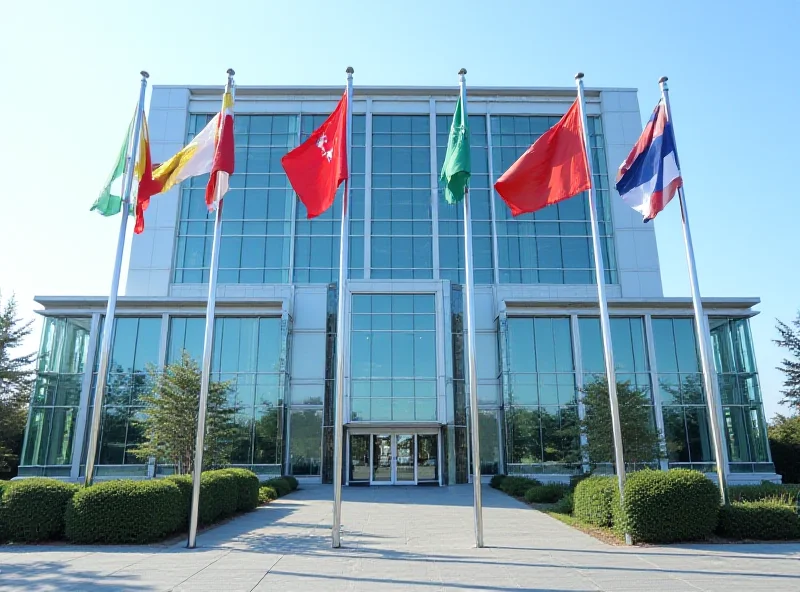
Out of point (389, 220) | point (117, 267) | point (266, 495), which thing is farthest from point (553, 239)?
point (117, 267)

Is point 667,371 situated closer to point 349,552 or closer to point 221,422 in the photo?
point 221,422

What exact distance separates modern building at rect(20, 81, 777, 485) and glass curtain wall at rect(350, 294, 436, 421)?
0.07 m

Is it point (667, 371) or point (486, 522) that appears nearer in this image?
point (486, 522)

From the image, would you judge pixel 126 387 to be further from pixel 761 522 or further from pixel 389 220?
pixel 761 522

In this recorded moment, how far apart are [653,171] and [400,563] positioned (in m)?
9.34

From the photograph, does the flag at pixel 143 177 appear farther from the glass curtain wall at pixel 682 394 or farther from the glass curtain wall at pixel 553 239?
the glass curtain wall at pixel 682 394

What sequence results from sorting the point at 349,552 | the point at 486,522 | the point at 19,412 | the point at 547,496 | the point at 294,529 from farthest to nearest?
the point at 19,412, the point at 547,496, the point at 486,522, the point at 294,529, the point at 349,552

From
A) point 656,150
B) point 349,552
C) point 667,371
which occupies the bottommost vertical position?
point 349,552

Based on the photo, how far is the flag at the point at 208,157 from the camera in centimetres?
1258

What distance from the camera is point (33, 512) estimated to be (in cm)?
1137

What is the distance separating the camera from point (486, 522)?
14.9 m

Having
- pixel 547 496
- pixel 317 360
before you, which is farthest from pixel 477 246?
pixel 547 496

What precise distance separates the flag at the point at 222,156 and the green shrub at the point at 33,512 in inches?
259

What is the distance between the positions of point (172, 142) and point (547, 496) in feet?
102
